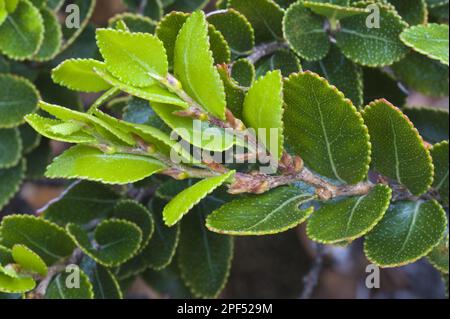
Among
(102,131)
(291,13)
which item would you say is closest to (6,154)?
(102,131)

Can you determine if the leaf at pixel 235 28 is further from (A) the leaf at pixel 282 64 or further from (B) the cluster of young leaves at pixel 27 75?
(B) the cluster of young leaves at pixel 27 75

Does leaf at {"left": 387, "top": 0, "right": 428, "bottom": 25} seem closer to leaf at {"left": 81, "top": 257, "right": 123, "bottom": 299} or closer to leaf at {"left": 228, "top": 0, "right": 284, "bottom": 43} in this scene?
leaf at {"left": 228, "top": 0, "right": 284, "bottom": 43}

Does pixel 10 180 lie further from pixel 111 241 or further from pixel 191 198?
pixel 191 198

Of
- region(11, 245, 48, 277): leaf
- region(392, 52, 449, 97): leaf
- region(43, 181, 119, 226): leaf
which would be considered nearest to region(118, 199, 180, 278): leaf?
region(43, 181, 119, 226): leaf

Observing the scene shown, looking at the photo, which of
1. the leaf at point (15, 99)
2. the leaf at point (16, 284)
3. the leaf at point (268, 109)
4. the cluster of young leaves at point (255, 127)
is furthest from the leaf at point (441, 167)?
the leaf at point (15, 99)

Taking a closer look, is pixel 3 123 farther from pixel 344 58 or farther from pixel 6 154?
pixel 344 58

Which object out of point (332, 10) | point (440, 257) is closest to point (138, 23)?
point (332, 10)

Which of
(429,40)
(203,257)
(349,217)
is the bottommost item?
(203,257)
